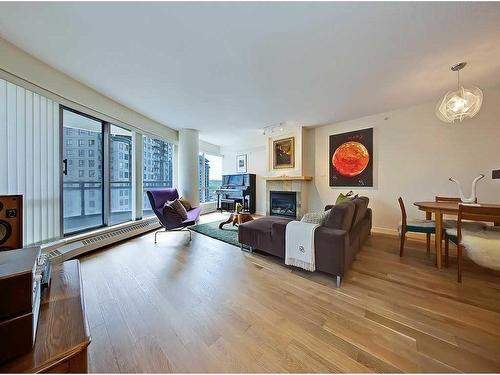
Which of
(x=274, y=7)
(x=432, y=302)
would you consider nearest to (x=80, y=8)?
(x=274, y=7)

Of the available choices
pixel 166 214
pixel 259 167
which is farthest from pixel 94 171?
Answer: pixel 259 167

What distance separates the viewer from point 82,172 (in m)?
2.99

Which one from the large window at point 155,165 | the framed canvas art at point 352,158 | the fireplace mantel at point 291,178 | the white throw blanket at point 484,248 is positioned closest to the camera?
the white throw blanket at point 484,248

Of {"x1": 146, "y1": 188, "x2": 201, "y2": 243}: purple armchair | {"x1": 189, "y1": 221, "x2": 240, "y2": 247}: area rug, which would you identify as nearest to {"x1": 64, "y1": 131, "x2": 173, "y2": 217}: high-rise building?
{"x1": 146, "y1": 188, "x2": 201, "y2": 243}: purple armchair

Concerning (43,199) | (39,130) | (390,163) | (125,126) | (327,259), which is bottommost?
(327,259)

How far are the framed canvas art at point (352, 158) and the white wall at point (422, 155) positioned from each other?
120mm

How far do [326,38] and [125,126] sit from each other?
12.0 ft

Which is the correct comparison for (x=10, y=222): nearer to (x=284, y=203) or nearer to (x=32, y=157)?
(x=32, y=157)

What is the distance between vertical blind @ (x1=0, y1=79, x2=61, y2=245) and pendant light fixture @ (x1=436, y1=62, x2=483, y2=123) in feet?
16.6

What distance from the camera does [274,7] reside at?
4.91 feet

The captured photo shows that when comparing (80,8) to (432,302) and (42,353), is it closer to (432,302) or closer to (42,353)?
(42,353)

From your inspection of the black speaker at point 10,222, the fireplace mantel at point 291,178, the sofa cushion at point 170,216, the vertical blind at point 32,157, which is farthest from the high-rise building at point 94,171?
the fireplace mantel at point 291,178

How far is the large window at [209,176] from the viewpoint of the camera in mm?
6457

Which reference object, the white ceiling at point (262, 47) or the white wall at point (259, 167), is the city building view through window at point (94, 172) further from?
the white wall at point (259, 167)
